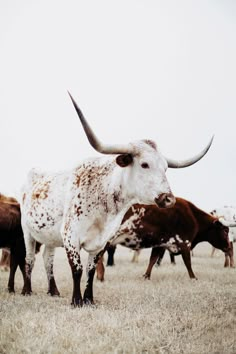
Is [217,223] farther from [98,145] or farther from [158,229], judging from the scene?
[98,145]

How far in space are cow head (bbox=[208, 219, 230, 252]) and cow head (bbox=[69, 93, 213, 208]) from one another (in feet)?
16.8

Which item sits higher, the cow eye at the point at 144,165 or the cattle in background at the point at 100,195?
the cow eye at the point at 144,165

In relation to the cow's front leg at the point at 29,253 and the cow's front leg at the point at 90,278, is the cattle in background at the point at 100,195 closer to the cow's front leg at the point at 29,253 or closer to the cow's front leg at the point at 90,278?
the cow's front leg at the point at 90,278

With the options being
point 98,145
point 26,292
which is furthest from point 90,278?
point 98,145

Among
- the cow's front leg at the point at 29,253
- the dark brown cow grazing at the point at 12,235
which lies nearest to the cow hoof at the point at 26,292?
the cow's front leg at the point at 29,253

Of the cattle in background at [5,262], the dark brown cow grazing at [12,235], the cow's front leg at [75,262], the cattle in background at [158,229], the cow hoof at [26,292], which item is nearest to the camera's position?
the cow's front leg at [75,262]

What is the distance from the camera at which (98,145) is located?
5168 mm

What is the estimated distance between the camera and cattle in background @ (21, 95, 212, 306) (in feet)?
17.3

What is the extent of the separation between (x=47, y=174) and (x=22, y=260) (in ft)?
5.69

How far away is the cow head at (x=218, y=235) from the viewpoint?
10.2 m

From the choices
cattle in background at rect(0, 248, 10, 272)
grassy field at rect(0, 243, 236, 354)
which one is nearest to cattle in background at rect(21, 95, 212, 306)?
grassy field at rect(0, 243, 236, 354)

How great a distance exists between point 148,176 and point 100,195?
0.74 metres

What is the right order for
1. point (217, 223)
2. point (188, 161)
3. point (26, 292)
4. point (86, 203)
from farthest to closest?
point (217, 223) < point (26, 292) < point (188, 161) < point (86, 203)

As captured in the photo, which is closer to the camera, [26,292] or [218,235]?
[26,292]
